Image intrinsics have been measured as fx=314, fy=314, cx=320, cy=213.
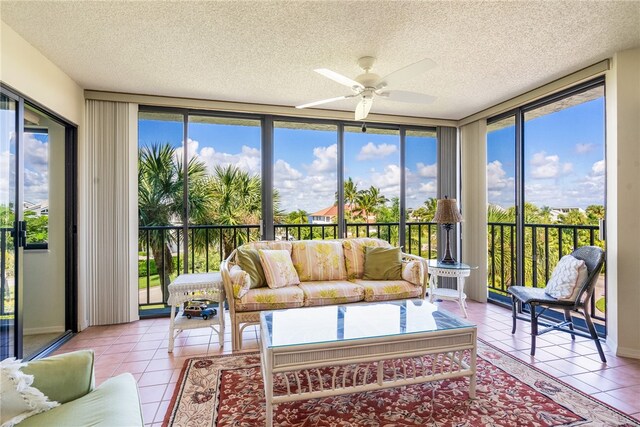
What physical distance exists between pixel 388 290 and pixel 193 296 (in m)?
1.88

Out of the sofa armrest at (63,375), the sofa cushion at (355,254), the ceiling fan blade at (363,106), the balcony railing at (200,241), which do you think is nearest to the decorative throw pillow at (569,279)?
the sofa cushion at (355,254)

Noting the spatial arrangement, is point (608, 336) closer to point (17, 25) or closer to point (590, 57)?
point (590, 57)

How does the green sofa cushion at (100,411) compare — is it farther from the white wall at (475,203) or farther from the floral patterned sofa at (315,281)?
the white wall at (475,203)

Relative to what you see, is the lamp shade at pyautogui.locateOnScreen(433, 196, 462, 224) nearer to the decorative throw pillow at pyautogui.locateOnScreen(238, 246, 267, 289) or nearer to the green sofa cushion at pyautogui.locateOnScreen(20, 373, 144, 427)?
the decorative throw pillow at pyautogui.locateOnScreen(238, 246, 267, 289)

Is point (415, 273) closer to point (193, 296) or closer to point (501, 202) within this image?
point (501, 202)

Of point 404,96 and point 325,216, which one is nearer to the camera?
point 404,96

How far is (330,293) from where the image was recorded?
305 centimetres

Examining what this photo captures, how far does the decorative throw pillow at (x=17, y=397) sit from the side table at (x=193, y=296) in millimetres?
1572

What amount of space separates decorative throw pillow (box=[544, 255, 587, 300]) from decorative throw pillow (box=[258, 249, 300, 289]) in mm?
2398

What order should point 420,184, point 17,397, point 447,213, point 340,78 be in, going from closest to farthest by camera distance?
point 17,397
point 340,78
point 447,213
point 420,184

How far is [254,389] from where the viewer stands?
2137 millimetres

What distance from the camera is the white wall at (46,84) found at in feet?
7.35

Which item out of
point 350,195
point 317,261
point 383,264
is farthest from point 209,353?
point 350,195

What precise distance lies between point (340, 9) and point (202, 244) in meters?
3.18
